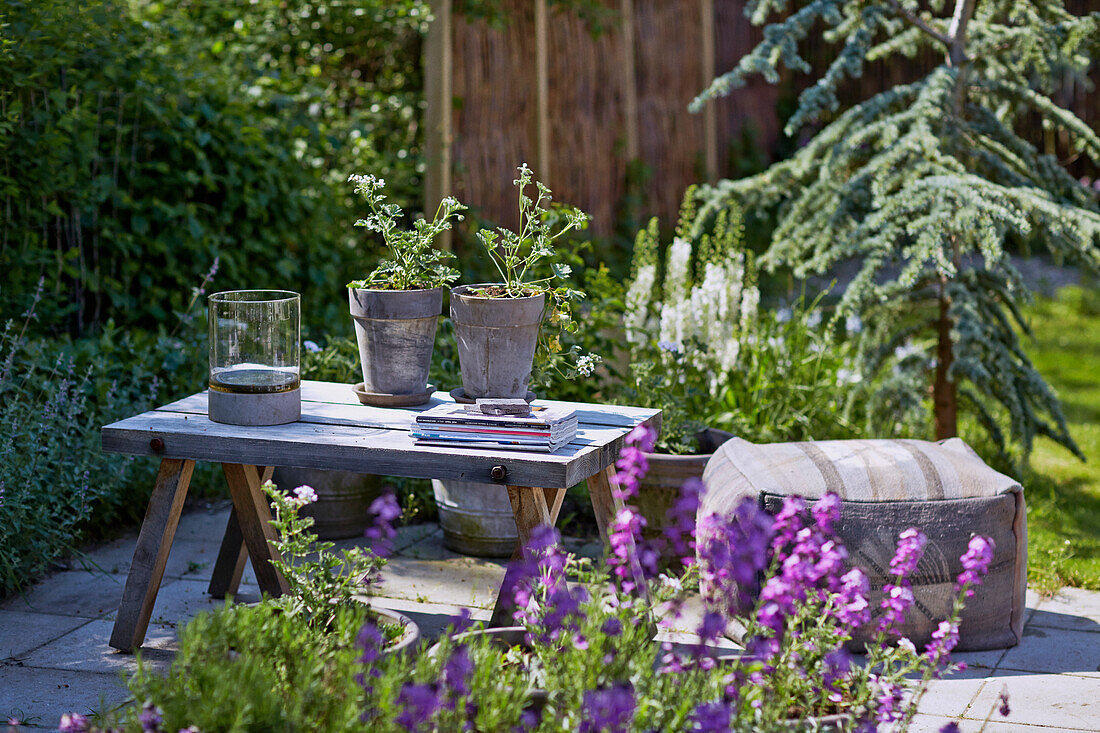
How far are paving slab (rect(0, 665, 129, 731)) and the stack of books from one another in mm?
994

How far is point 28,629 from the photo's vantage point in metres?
3.36

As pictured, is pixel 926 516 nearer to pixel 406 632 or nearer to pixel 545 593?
pixel 545 593

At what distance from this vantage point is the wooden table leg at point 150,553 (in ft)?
10.3

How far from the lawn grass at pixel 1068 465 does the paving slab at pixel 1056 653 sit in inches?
14.9

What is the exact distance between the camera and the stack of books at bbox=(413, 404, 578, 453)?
9.29 feet

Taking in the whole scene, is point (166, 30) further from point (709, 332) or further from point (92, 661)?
point (92, 661)

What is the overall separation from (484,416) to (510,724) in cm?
94

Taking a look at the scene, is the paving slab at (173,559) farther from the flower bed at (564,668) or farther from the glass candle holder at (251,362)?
the flower bed at (564,668)

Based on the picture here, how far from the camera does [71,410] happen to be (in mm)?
3818

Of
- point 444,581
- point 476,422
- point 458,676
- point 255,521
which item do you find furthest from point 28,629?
point 458,676

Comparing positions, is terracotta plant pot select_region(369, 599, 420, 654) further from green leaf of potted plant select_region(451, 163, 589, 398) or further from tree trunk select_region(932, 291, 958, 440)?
tree trunk select_region(932, 291, 958, 440)

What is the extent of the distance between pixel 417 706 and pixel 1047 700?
6.10 feet

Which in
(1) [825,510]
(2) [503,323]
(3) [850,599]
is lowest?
(3) [850,599]

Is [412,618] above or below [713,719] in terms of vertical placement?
below
